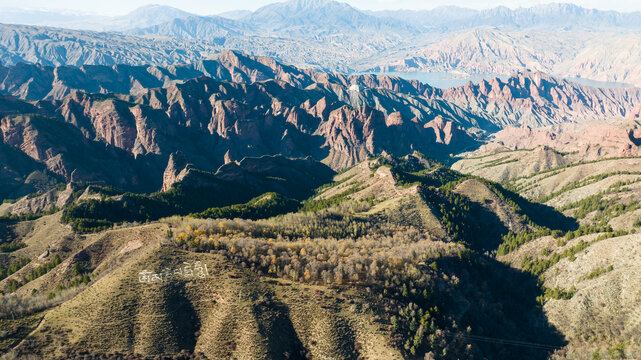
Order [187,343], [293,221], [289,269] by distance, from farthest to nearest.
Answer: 1. [293,221]
2. [289,269]
3. [187,343]

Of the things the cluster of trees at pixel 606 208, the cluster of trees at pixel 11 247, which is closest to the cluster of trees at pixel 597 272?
the cluster of trees at pixel 606 208

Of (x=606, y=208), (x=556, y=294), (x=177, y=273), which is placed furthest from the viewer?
(x=606, y=208)

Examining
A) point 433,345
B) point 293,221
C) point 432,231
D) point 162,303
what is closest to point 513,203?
point 432,231

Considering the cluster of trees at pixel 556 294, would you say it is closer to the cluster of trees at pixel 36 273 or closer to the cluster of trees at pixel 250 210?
the cluster of trees at pixel 250 210

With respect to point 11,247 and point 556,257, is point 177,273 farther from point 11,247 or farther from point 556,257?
point 556,257

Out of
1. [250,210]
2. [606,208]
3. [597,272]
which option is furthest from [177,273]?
[606,208]

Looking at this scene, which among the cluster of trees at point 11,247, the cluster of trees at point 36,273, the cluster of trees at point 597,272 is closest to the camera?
the cluster of trees at point 597,272

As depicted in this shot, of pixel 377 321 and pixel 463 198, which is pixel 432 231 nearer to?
pixel 463 198

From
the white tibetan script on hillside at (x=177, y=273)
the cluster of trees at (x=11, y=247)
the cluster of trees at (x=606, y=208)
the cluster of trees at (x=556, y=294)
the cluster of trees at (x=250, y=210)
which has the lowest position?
the cluster of trees at (x=11, y=247)
